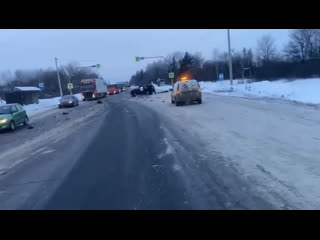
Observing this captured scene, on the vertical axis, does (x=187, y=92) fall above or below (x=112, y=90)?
above

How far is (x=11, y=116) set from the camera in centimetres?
1980

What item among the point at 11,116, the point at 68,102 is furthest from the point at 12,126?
the point at 68,102

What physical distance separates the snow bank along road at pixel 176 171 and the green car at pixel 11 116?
302 inches

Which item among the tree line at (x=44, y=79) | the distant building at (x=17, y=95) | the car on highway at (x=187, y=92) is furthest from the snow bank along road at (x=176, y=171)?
the tree line at (x=44, y=79)

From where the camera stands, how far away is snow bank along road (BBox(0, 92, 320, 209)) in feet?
17.0

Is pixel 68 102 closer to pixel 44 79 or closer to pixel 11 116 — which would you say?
pixel 11 116

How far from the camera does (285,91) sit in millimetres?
26656

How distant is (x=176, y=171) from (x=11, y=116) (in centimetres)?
1578

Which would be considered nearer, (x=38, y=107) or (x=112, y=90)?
(x=38, y=107)

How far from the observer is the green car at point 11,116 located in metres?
19.3
